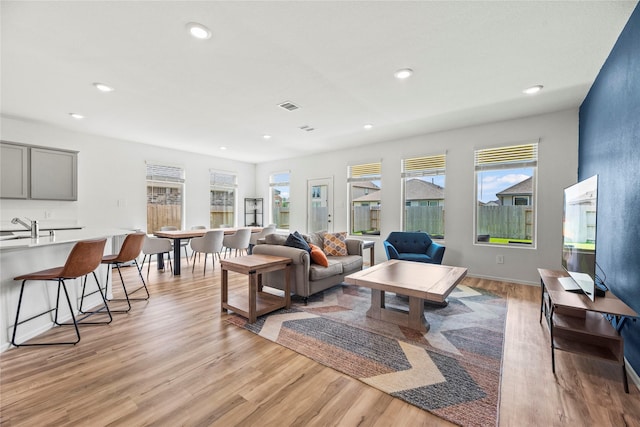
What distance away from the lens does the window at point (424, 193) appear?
513 cm

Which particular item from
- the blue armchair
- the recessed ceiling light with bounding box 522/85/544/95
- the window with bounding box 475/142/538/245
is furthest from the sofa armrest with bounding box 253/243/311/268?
the recessed ceiling light with bounding box 522/85/544/95

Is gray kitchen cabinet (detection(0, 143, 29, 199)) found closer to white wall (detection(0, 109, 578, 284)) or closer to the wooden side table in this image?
white wall (detection(0, 109, 578, 284))

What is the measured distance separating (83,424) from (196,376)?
608mm

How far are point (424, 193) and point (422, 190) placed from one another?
0.07 m

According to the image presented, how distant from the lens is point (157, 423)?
4.99 feet

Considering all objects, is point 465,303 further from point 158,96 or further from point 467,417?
point 158,96

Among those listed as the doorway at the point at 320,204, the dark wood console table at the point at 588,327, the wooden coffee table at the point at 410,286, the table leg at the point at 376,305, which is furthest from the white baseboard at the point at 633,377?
the doorway at the point at 320,204

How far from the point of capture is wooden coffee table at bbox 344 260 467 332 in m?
2.49

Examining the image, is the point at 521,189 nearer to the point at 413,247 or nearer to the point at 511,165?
the point at 511,165

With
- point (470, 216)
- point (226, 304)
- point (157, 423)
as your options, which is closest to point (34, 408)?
point (157, 423)

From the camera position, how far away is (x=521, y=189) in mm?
4418

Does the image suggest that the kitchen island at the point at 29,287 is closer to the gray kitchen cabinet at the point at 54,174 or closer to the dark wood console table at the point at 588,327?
the gray kitchen cabinet at the point at 54,174

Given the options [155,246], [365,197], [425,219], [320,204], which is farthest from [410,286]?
[320,204]

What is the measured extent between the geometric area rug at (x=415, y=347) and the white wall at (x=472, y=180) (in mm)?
1247
